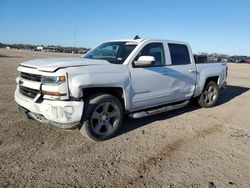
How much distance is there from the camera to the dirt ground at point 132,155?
3.54 metres

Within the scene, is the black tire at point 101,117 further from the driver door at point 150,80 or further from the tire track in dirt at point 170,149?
the tire track in dirt at point 170,149

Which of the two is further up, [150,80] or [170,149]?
[150,80]

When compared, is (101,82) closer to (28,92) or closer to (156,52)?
(28,92)

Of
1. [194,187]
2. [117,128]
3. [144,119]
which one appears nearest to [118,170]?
[194,187]

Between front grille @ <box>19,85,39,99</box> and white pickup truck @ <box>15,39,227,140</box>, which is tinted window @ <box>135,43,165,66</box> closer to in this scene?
white pickup truck @ <box>15,39,227,140</box>

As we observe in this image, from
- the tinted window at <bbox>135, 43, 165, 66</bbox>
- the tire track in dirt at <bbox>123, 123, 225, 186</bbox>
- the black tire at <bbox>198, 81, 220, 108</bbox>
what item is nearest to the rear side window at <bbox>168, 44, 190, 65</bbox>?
the tinted window at <bbox>135, 43, 165, 66</bbox>

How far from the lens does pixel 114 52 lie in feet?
18.8

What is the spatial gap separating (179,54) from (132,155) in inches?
129

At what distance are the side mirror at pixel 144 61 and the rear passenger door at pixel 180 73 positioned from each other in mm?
873

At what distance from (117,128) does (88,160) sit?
1175 millimetres

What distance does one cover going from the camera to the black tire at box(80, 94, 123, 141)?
4.62m

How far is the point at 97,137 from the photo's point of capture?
15.7 ft

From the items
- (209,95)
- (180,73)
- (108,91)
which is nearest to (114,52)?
(108,91)

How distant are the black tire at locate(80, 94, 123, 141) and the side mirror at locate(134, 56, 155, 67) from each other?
2.88ft
